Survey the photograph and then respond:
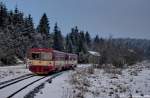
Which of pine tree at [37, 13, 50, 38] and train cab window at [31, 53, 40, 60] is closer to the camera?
train cab window at [31, 53, 40, 60]

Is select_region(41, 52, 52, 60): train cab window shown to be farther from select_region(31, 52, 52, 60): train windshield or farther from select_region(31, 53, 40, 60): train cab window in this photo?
select_region(31, 53, 40, 60): train cab window

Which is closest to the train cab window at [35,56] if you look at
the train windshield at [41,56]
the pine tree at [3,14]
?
the train windshield at [41,56]

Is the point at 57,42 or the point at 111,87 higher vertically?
the point at 57,42

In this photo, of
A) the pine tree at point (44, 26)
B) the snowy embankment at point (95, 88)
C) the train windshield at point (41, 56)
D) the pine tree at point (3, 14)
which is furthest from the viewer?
the pine tree at point (44, 26)

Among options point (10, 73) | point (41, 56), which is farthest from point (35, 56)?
point (10, 73)

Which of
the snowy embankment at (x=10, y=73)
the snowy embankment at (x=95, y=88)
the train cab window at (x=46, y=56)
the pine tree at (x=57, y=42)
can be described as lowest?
the snowy embankment at (x=95, y=88)

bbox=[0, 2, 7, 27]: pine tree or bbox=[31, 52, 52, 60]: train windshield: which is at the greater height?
bbox=[0, 2, 7, 27]: pine tree

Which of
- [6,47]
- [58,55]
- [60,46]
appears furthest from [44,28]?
[58,55]

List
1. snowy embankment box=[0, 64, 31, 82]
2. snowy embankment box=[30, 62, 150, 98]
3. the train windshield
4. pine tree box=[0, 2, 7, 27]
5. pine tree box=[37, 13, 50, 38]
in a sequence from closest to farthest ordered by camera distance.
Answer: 1. snowy embankment box=[30, 62, 150, 98]
2. snowy embankment box=[0, 64, 31, 82]
3. the train windshield
4. pine tree box=[0, 2, 7, 27]
5. pine tree box=[37, 13, 50, 38]

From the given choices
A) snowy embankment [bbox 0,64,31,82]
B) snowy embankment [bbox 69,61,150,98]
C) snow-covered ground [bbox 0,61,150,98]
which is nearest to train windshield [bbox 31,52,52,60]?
snowy embankment [bbox 0,64,31,82]

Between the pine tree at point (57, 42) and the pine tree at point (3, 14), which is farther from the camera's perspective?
the pine tree at point (57, 42)

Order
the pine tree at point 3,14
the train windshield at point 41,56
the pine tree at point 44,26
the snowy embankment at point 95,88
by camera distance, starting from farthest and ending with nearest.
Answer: the pine tree at point 44,26 < the pine tree at point 3,14 < the train windshield at point 41,56 < the snowy embankment at point 95,88

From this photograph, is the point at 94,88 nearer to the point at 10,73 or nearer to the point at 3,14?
the point at 10,73

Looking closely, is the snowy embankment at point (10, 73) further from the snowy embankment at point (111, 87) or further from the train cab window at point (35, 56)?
the snowy embankment at point (111, 87)
